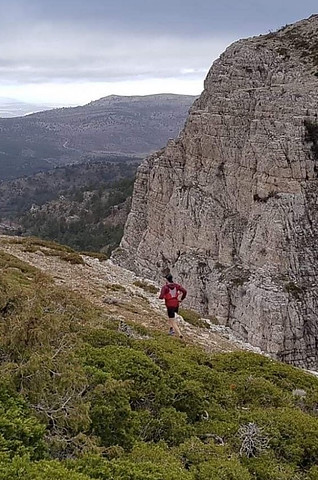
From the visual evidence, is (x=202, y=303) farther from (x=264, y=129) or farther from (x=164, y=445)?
(x=164, y=445)

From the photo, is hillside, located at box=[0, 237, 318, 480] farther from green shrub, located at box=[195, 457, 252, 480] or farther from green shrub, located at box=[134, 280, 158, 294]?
green shrub, located at box=[134, 280, 158, 294]

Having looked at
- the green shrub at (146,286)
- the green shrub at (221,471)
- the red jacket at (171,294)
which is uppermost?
the red jacket at (171,294)

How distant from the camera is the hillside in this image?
249 inches

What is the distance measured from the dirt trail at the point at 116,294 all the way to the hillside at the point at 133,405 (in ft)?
6.10

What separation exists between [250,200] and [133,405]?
28759mm

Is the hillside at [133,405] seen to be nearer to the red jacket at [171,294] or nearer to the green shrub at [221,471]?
the green shrub at [221,471]

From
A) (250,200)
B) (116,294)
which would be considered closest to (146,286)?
(116,294)

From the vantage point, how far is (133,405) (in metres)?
8.66

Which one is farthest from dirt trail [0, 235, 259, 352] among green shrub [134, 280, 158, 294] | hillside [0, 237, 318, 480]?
hillside [0, 237, 318, 480]

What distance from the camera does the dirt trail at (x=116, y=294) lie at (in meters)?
14.7

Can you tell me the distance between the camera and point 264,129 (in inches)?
1380

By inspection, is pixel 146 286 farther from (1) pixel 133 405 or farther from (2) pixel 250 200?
(2) pixel 250 200

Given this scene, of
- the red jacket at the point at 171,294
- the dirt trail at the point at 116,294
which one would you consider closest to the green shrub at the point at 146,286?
the dirt trail at the point at 116,294

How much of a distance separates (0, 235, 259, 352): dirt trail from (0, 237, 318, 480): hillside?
1.86 metres
